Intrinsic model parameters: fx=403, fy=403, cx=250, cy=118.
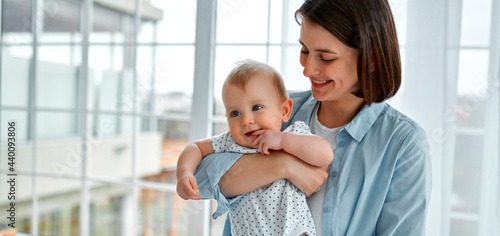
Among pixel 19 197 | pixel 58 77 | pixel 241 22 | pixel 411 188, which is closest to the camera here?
pixel 411 188

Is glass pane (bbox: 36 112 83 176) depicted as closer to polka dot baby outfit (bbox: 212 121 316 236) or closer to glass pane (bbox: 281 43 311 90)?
glass pane (bbox: 281 43 311 90)

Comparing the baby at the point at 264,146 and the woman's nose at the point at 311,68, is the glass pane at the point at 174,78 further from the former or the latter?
the woman's nose at the point at 311,68

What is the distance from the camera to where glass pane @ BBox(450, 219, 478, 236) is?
1.57 meters

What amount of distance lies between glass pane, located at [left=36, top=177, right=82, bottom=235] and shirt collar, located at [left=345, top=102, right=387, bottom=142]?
9.82 ft

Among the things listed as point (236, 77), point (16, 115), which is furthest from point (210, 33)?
point (16, 115)

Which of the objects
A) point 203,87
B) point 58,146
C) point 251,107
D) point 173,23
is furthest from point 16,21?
point 251,107

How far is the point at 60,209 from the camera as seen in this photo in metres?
4.10

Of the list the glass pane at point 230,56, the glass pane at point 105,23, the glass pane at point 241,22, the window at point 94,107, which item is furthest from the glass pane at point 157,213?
the glass pane at point 241,22

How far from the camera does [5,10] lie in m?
2.92

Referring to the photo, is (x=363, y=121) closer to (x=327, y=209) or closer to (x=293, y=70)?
(x=327, y=209)

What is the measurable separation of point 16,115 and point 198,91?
1.65m

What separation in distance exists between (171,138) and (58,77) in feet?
Answer: 4.50

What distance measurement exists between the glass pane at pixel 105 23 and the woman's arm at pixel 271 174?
3.47m

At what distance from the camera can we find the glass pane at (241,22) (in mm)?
1992
